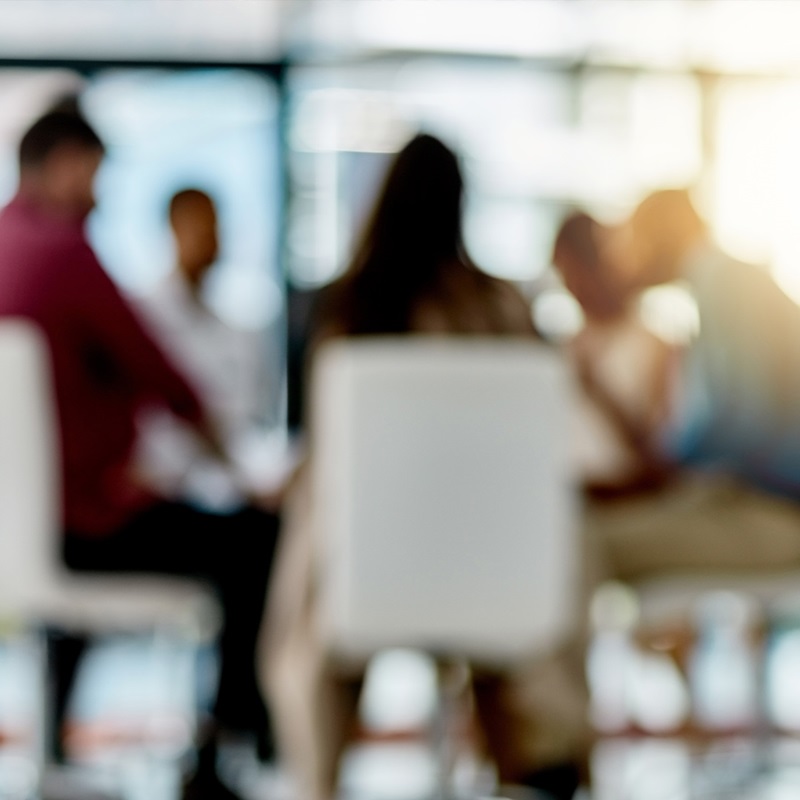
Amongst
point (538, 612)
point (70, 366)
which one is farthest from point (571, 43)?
point (538, 612)

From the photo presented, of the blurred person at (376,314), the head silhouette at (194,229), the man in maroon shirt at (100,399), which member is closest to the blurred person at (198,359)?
the head silhouette at (194,229)

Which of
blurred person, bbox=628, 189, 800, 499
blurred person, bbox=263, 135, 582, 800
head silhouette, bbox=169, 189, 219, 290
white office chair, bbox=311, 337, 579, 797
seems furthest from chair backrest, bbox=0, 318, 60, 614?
head silhouette, bbox=169, 189, 219, 290

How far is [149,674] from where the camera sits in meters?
4.56

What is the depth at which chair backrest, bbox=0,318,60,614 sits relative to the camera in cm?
246

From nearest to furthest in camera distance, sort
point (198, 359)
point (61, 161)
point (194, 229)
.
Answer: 1. point (61, 161)
2. point (194, 229)
3. point (198, 359)

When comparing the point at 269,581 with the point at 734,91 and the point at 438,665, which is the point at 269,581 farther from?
the point at 734,91

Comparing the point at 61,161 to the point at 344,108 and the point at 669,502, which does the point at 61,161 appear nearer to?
the point at 669,502

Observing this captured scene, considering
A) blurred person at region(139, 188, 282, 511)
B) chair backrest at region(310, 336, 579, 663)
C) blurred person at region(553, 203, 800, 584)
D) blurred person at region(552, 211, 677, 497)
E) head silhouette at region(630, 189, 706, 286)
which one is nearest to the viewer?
chair backrest at region(310, 336, 579, 663)

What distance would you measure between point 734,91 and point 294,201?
5.21ft

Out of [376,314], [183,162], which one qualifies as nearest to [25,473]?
[376,314]

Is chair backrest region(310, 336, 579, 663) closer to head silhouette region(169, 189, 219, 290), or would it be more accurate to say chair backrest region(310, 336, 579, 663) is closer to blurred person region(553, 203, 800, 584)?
blurred person region(553, 203, 800, 584)

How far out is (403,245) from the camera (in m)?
2.51

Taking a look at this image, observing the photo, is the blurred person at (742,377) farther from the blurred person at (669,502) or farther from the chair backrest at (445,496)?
the chair backrest at (445,496)

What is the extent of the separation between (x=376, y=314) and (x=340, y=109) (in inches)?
111
